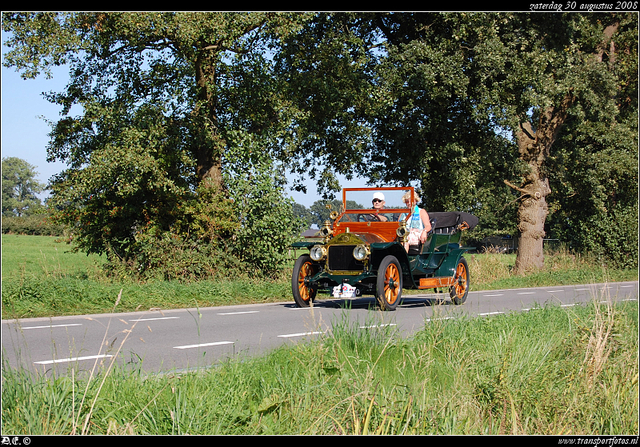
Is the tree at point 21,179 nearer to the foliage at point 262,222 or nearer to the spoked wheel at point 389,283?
the foliage at point 262,222

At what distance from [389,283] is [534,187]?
15.4 m

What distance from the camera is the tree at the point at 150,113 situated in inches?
652

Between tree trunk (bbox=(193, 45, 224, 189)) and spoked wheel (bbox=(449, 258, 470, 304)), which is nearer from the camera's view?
spoked wheel (bbox=(449, 258, 470, 304))

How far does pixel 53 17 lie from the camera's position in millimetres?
16609

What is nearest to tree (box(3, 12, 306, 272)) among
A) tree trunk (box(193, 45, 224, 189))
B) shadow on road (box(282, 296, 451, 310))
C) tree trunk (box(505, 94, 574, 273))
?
tree trunk (box(193, 45, 224, 189))

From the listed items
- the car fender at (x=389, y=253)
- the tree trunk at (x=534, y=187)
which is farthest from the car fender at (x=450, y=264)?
the tree trunk at (x=534, y=187)

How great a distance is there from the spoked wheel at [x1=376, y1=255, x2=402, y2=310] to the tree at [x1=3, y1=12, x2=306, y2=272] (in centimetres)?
650

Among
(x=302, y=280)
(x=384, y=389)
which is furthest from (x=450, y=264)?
(x=384, y=389)

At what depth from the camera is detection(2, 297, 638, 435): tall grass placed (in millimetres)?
4383

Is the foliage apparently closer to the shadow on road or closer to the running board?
the shadow on road

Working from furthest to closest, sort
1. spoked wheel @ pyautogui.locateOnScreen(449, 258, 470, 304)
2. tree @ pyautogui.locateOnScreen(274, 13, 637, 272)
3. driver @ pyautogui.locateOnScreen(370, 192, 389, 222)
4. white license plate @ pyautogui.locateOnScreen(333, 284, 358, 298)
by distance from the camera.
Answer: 1. tree @ pyautogui.locateOnScreen(274, 13, 637, 272)
2. spoked wheel @ pyautogui.locateOnScreen(449, 258, 470, 304)
3. driver @ pyautogui.locateOnScreen(370, 192, 389, 222)
4. white license plate @ pyautogui.locateOnScreen(333, 284, 358, 298)

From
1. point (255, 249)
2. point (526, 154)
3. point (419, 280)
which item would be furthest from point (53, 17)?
point (526, 154)

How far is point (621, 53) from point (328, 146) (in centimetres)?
1302

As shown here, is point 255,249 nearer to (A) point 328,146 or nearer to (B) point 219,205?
(B) point 219,205
